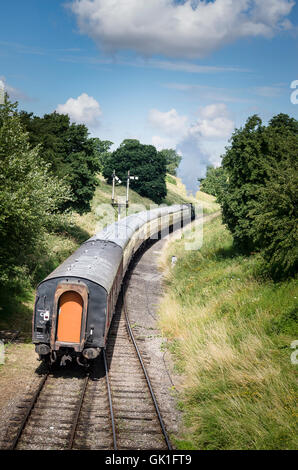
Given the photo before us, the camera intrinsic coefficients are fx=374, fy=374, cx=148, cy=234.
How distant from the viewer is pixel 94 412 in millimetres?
10758

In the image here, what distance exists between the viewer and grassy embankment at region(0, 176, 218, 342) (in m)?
17.9

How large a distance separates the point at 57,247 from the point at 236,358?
18.8m

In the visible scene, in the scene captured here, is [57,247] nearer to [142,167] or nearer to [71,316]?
[71,316]

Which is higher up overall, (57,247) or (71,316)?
(57,247)

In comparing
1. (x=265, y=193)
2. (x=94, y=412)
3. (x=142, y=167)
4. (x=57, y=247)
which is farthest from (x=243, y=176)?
(x=142, y=167)

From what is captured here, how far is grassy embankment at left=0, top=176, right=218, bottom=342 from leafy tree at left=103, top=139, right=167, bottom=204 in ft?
6.99

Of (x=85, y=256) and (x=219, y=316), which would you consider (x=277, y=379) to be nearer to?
(x=219, y=316)

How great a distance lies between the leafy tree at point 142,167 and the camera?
70.0 metres

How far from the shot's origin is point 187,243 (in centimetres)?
3703

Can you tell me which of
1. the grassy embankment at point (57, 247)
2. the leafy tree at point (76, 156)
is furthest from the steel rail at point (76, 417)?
the leafy tree at point (76, 156)

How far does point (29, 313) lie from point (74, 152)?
66.7 ft

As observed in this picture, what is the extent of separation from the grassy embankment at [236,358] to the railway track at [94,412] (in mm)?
1051

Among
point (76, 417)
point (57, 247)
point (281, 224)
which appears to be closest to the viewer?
point (76, 417)
